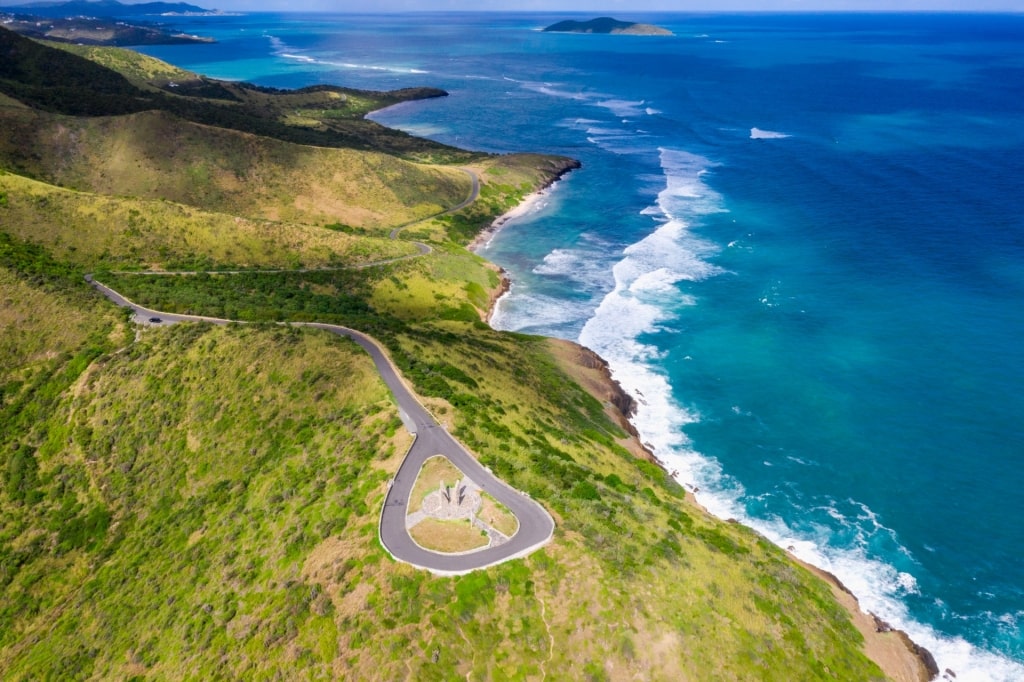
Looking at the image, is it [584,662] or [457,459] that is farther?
[457,459]

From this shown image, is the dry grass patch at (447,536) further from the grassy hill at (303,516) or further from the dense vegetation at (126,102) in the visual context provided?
the dense vegetation at (126,102)

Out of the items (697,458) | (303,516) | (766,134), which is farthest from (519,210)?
(303,516)

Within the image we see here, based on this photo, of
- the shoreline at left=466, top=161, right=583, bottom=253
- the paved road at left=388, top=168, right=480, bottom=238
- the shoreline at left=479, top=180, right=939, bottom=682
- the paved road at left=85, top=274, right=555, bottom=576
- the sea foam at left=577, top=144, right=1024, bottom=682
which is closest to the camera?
the paved road at left=85, top=274, right=555, bottom=576

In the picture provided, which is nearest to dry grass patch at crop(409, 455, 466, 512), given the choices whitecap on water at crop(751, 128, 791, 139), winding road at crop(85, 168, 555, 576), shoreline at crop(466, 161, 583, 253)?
winding road at crop(85, 168, 555, 576)

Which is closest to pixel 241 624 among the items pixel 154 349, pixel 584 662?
pixel 584 662

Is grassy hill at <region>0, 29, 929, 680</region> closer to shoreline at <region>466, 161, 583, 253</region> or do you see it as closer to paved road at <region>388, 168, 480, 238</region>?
paved road at <region>388, 168, 480, 238</region>

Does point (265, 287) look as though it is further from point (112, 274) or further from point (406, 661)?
point (406, 661)
